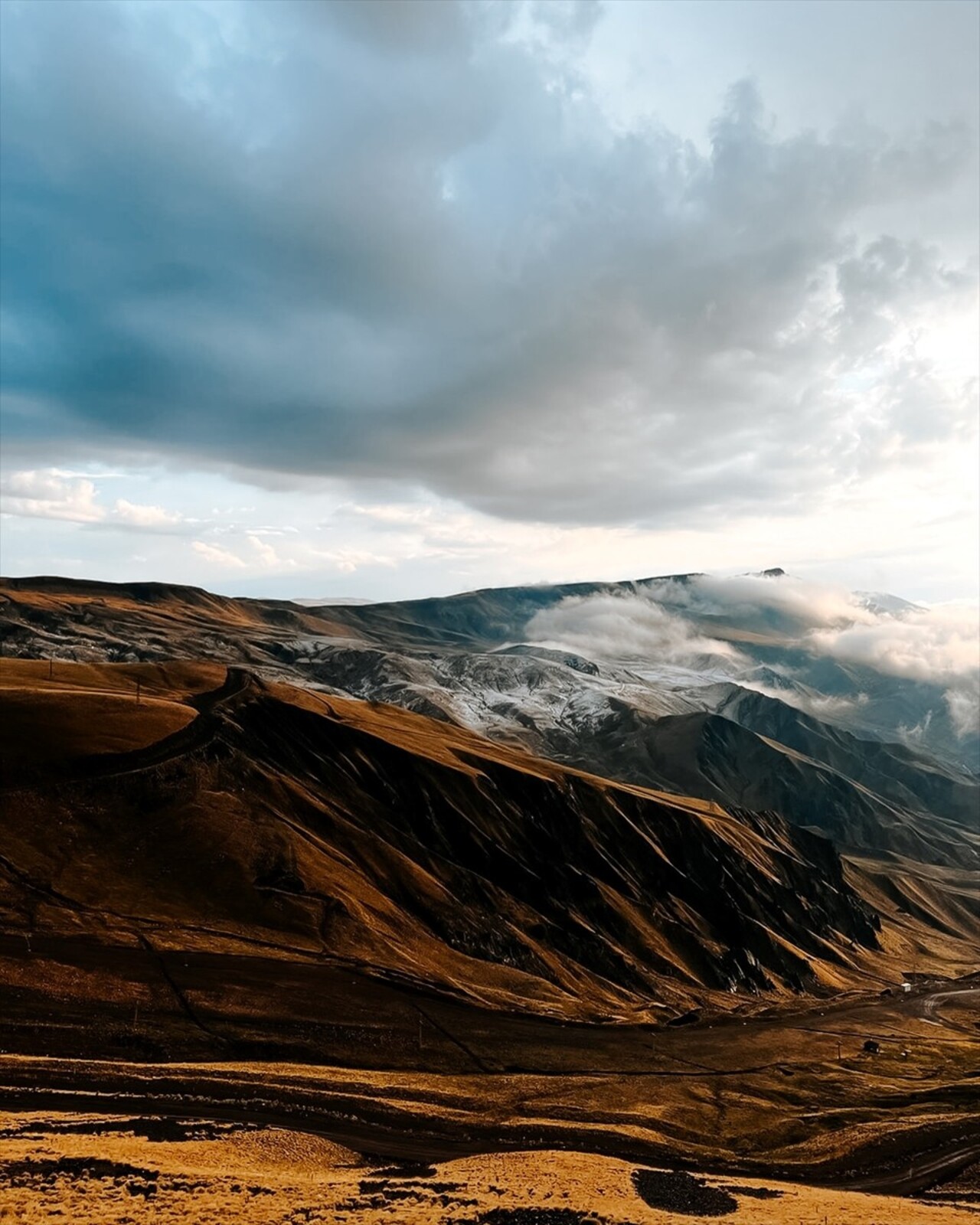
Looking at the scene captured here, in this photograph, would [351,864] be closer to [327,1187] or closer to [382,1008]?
[382,1008]

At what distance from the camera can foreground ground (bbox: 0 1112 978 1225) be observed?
4294cm

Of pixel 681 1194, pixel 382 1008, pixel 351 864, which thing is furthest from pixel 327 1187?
pixel 351 864

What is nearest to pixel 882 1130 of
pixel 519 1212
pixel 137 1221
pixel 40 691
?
pixel 519 1212

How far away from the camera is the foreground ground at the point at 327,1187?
42.9 meters

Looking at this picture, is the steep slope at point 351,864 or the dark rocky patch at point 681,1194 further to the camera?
the steep slope at point 351,864

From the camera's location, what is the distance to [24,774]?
116750 millimetres

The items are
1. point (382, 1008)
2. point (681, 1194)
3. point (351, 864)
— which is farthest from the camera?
point (351, 864)

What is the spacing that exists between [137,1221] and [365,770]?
12443 cm

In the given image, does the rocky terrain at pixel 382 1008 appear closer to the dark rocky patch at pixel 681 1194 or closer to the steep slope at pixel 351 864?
the dark rocky patch at pixel 681 1194

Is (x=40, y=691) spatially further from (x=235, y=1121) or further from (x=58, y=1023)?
(x=235, y=1121)


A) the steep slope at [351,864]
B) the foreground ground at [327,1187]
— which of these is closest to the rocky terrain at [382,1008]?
the foreground ground at [327,1187]

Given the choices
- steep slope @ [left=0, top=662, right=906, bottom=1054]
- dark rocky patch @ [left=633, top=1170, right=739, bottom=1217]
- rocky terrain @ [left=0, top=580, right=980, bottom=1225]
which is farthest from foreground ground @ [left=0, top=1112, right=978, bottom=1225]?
steep slope @ [left=0, top=662, right=906, bottom=1054]

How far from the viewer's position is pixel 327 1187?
1932 inches

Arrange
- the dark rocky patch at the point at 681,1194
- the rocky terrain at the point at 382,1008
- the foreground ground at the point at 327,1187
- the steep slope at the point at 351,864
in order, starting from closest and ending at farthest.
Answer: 1. the foreground ground at the point at 327,1187
2. the rocky terrain at the point at 382,1008
3. the dark rocky patch at the point at 681,1194
4. the steep slope at the point at 351,864
